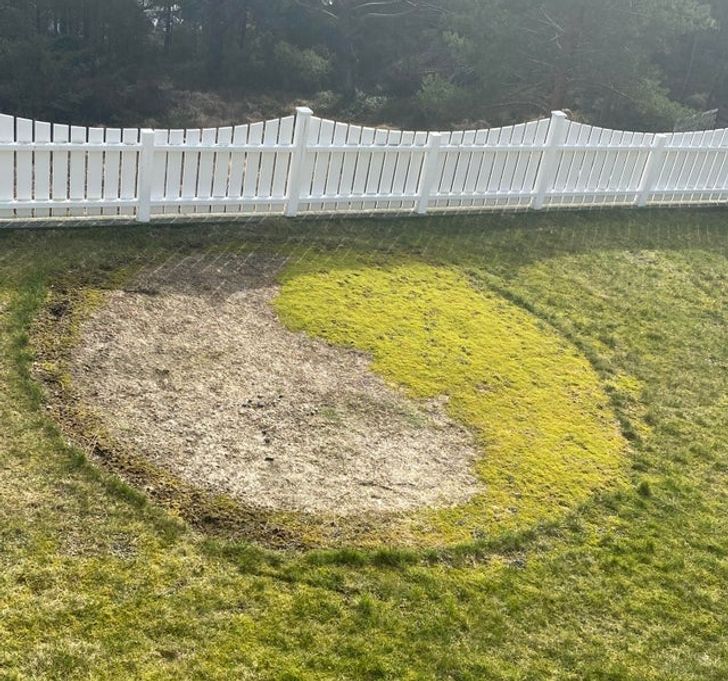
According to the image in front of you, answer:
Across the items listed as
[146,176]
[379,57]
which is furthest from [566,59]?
[146,176]

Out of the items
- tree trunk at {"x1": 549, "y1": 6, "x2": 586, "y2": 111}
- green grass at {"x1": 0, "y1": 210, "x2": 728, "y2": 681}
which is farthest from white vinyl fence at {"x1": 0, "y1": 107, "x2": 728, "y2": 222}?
tree trunk at {"x1": 549, "y1": 6, "x2": 586, "y2": 111}

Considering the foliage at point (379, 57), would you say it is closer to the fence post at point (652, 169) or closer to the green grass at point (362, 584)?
the fence post at point (652, 169)

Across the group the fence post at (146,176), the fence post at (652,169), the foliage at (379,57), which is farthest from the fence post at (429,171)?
the foliage at (379,57)

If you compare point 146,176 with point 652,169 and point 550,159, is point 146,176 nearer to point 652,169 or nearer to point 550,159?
point 550,159

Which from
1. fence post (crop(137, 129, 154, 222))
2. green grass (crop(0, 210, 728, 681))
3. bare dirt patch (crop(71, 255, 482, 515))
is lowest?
bare dirt patch (crop(71, 255, 482, 515))

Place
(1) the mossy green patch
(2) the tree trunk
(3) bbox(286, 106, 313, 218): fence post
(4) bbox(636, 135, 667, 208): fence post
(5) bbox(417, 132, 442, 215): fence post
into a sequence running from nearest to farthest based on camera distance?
1. (1) the mossy green patch
2. (3) bbox(286, 106, 313, 218): fence post
3. (5) bbox(417, 132, 442, 215): fence post
4. (4) bbox(636, 135, 667, 208): fence post
5. (2) the tree trunk

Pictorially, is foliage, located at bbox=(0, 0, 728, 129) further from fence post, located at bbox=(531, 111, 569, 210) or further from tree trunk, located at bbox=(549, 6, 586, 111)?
fence post, located at bbox=(531, 111, 569, 210)
